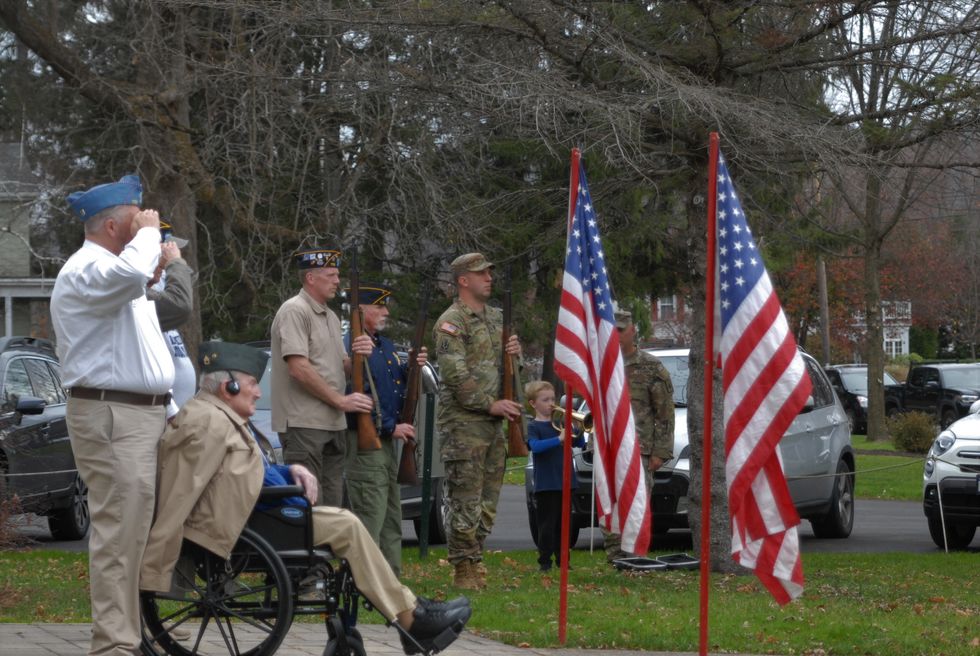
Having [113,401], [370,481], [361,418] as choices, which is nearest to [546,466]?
[370,481]

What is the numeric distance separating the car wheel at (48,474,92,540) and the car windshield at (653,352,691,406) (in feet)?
18.8

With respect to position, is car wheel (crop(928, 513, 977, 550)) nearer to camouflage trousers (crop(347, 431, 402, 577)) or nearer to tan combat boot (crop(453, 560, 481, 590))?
tan combat boot (crop(453, 560, 481, 590))

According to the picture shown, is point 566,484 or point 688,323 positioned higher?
point 688,323

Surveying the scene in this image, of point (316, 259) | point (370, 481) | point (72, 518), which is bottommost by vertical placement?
point (72, 518)

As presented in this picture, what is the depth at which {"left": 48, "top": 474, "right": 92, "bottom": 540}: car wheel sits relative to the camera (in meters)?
15.0

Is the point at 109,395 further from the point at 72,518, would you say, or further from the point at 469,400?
the point at 72,518

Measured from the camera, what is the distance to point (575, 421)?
494 inches

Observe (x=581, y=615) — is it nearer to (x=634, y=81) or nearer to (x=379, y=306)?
(x=379, y=306)

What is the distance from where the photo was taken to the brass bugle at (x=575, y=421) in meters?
11.8

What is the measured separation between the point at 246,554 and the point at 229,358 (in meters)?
0.93

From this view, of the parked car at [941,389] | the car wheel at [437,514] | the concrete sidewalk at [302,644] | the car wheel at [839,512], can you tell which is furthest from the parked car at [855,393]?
the concrete sidewalk at [302,644]

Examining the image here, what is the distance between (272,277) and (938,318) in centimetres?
4482

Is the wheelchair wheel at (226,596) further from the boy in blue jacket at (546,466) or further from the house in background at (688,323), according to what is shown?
the house in background at (688,323)

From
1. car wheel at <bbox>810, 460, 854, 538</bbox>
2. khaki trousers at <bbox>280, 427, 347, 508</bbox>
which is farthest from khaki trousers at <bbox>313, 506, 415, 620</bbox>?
car wheel at <bbox>810, 460, 854, 538</bbox>
